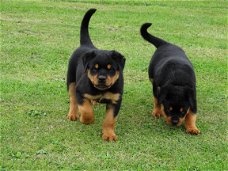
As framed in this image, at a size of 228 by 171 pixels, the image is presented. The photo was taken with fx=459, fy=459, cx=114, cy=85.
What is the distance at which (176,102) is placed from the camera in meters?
6.10

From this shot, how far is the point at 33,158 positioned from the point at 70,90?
162 cm

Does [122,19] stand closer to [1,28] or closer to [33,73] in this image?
[1,28]

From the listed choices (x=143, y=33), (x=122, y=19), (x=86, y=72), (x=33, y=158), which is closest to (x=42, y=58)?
(x=143, y=33)

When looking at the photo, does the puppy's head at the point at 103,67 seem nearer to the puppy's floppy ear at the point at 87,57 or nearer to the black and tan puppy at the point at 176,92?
the puppy's floppy ear at the point at 87,57

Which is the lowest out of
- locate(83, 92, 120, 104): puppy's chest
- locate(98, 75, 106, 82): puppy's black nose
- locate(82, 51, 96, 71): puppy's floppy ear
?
locate(83, 92, 120, 104): puppy's chest

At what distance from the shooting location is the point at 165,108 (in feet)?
20.5

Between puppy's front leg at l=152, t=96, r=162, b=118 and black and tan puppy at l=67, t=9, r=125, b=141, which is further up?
black and tan puppy at l=67, t=9, r=125, b=141

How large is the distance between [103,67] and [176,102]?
1146mm

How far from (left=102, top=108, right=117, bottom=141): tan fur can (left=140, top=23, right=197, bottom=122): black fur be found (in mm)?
798

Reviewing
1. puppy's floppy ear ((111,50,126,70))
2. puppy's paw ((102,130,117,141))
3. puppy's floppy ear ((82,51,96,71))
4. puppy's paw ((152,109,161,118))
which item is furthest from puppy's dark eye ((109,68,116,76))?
puppy's paw ((152,109,161,118))

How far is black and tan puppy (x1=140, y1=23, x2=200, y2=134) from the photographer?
615 cm

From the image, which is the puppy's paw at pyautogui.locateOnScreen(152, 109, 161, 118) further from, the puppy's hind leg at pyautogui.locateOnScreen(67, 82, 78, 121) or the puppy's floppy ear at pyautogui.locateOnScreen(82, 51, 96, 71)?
the puppy's floppy ear at pyautogui.locateOnScreen(82, 51, 96, 71)

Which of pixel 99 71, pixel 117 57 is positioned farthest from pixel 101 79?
pixel 117 57

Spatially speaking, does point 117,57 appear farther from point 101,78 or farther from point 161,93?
point 161,93
